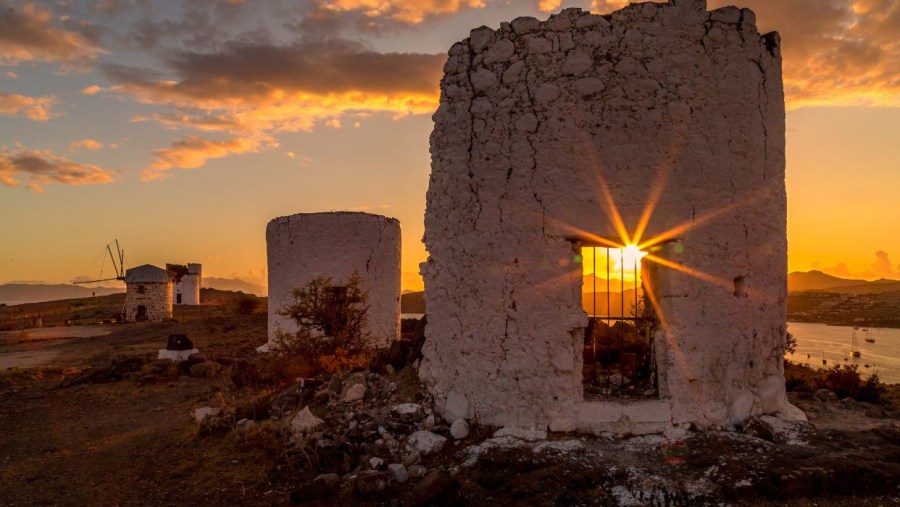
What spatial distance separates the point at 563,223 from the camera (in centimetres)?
548

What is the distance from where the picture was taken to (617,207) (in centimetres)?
549

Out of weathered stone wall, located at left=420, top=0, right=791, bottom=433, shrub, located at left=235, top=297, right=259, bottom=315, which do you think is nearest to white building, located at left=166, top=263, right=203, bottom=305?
shrub, located at left=235, top=297, right=259, bottom=315

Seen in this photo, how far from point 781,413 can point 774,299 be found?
119cm

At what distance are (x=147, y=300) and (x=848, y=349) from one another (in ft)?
103

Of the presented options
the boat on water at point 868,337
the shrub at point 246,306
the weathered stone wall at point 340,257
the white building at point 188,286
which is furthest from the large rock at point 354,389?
the white building at point 188,286

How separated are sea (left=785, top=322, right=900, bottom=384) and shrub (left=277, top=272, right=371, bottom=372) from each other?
1081cm

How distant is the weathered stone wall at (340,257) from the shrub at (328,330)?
5.67 feet

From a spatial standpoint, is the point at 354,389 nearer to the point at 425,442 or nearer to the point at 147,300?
the point at 425,442

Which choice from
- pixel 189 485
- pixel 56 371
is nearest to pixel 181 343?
pixel 56 371

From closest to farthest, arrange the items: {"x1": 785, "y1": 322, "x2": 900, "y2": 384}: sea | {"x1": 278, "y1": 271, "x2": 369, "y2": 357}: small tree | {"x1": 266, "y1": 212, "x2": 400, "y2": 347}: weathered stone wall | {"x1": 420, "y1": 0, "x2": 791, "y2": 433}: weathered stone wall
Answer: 1. {"x1": 420, "y1": 0, "x2": 791, "y2": 433}: weathered stone wall
2. {"x1": 278, "y1": 271, "x2": 369, "y2": 357}: small tree
3. {"x1": 266, "y1": 212, "x2": 400, "y2": 347}: weathered stone wall
4. {"x1": 785, "y1": 322, "x2": 900, "y2": 384}: sea

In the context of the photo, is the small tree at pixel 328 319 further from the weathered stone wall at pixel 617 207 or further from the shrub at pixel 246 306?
the shrub at pixel 246 306

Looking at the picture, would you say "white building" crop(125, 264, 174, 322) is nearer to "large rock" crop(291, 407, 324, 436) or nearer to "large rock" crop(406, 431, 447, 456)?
"large rock" crop(291, 407, 324, 436)

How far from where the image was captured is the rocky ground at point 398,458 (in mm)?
4281

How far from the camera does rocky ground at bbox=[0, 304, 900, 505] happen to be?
4281 millimetres
